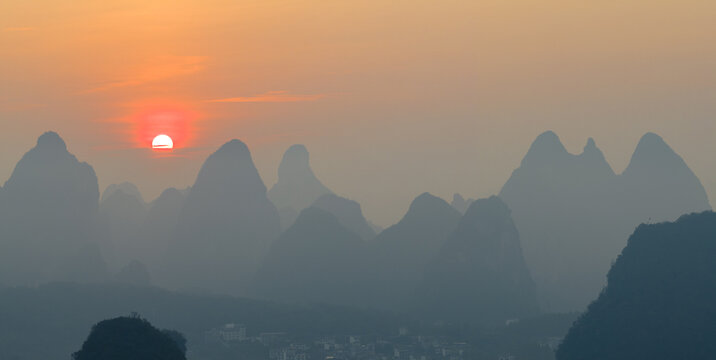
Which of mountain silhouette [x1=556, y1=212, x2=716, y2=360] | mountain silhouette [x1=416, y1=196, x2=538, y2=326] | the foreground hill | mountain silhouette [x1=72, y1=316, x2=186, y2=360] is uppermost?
mountain silhouette [x1=416, y1=196, x2=538, y2=326]

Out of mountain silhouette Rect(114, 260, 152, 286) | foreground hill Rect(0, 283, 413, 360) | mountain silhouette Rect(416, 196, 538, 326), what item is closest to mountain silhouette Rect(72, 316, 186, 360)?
foreground hill Rect(0, 283, 413, 360)

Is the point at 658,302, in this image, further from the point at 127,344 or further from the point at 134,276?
the point at 134,276

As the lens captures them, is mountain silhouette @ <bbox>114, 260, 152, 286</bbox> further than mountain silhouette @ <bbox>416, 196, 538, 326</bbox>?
Yes

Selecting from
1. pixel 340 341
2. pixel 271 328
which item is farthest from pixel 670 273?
pixel 271 328

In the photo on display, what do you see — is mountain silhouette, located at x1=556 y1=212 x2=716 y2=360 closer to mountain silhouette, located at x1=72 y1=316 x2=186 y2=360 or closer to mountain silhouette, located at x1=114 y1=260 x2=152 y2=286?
mountain silhouette, located at x1=72 y1=316 x2=186 y2=360

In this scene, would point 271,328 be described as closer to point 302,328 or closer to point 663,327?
point 302,328

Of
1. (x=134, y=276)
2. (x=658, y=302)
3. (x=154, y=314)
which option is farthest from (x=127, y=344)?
(x=134, y=276)
